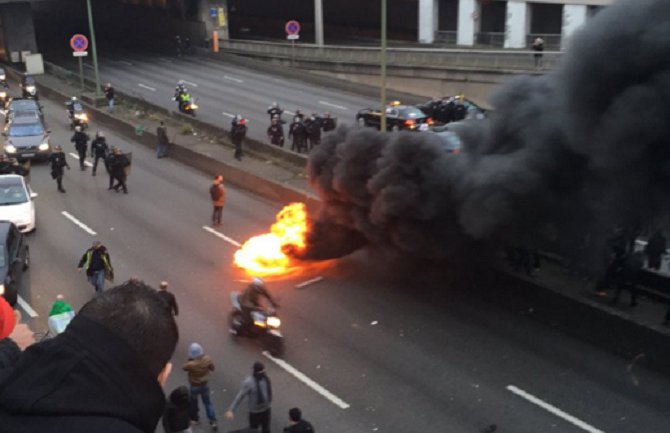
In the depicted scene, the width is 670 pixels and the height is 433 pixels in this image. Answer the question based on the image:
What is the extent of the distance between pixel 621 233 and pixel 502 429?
181 inches

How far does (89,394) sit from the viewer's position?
173 cm

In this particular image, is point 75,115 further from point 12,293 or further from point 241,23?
point 241,23

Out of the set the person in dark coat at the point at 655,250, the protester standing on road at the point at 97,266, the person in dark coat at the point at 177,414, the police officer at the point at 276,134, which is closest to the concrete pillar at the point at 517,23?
the police officer at the point at 276,134

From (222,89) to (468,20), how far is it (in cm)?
1985

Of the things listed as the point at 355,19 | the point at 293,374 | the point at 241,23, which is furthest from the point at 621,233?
the point at 241,23

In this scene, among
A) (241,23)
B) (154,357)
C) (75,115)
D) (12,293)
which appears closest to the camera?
(154,357)

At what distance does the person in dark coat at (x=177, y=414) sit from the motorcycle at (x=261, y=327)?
3569mm

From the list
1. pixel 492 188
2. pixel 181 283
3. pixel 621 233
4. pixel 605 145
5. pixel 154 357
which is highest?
pixel 154 357

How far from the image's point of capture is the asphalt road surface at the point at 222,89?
34719 millimetres

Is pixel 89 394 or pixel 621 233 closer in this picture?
pixel 89 394

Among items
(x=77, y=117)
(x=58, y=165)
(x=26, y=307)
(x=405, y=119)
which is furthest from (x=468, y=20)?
(x=26, y=307)

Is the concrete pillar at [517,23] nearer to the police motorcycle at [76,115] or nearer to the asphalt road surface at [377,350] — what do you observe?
the police motorcycle at [76,115]

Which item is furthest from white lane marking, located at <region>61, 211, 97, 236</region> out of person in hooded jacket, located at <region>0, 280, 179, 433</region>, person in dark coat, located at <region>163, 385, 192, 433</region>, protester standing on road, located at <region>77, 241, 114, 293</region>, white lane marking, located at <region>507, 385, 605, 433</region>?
person in hooded jacket, located at <region>0, 280, 179, 433</region>

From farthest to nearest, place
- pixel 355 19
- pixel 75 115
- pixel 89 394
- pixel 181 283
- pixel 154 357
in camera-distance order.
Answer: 1. pixel 355 19
2. pixel 75 115
3. pixel 181 283
4. pixel 154 357
5. pixel 89 394
